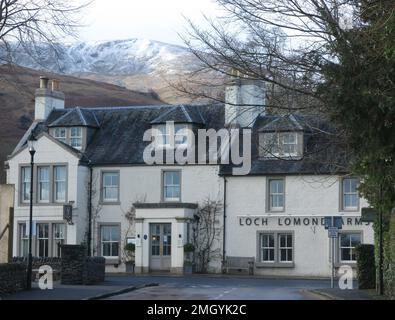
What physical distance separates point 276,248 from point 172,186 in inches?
273

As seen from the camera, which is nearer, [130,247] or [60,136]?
[130,247]

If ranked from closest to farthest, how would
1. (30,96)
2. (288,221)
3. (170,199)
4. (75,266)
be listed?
(30,96), (75,266), (288,221), (170,199)

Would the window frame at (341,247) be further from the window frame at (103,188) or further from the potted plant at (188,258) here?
the window frame at (103,188)

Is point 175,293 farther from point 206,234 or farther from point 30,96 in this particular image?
point 206,234

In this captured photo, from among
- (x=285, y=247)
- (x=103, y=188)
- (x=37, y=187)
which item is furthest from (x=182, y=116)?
(x=285, y=247)

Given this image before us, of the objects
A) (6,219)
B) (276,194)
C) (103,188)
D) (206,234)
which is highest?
(103,188)

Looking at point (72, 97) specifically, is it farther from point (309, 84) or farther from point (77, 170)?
point (309, 84)

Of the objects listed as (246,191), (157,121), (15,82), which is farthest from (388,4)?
(157,121)

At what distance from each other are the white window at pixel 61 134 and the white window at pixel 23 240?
5.70 meters

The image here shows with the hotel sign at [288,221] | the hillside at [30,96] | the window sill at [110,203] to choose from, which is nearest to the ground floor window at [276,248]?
the hotel sign at [288,221]

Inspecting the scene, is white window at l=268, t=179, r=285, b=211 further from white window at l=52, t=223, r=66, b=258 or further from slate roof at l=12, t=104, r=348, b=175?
white window at l=52, t=223, r=66, b=258

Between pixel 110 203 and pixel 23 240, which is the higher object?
pixel 110 203

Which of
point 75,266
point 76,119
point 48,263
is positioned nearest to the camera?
point 75,266

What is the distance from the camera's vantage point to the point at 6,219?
1144 inches
